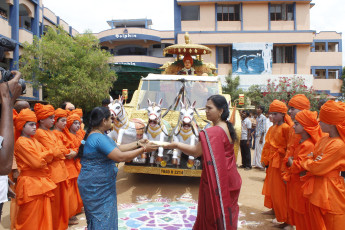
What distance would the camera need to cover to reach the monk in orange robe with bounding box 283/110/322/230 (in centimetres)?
361

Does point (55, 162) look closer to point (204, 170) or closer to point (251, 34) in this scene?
point (204, 170)

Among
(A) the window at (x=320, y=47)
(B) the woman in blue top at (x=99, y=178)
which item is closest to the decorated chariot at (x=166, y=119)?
(B) the woman in blue top at (x=99, y=178)

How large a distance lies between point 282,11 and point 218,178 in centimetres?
2590

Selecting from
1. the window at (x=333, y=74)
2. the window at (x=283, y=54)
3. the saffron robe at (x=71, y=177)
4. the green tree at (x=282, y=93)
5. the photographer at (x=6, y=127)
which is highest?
the window at (x=283, y=54)

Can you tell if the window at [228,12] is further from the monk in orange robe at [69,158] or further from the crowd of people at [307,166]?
the monk in orange robe at [69,158]

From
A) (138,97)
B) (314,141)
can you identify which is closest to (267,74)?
(138,97)

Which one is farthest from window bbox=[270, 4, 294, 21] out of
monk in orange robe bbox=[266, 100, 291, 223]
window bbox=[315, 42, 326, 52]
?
monk in orange robe bbox=[266, 100, 291, 223]

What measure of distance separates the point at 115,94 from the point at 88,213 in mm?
20702

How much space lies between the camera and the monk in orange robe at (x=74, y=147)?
4797mm

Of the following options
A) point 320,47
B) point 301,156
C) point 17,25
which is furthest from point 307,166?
point 320,47

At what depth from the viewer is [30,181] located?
11.8 feet

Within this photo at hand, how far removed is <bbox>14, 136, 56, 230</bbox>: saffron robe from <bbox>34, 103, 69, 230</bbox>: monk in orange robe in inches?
12.2

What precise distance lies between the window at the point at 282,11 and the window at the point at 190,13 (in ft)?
21.1

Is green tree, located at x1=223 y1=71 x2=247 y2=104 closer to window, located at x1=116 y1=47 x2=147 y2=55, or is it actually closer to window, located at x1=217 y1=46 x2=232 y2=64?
window, located at x1=217 y1=46 x2=232 y2=64
